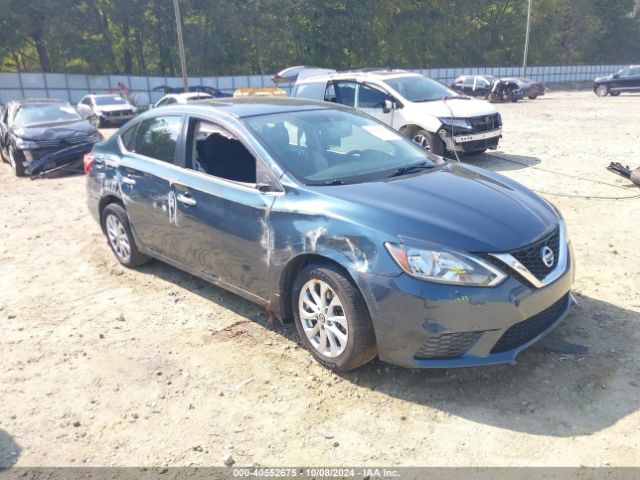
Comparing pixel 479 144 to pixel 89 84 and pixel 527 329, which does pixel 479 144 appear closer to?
pixel 527 329

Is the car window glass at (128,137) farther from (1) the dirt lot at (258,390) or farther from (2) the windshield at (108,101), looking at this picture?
(2) the windshield at (108,101)

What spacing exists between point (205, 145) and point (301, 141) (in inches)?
33.9

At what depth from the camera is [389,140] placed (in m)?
4.64

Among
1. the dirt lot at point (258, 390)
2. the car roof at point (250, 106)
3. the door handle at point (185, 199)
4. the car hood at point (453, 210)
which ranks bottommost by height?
the dirt lot at point (258, 390)

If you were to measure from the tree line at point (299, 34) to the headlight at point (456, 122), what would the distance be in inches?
1454

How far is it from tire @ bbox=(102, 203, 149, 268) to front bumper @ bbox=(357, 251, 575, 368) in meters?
3.13

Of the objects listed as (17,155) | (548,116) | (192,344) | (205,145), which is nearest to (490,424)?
(192,344)

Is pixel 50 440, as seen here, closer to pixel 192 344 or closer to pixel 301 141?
pixel 192 344

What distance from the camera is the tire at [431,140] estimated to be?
9.81 m

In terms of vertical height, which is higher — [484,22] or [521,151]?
[484,22]

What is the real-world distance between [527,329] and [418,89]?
27.2 feet

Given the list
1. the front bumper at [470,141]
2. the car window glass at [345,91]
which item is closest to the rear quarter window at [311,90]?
the car window glass at [345,91]

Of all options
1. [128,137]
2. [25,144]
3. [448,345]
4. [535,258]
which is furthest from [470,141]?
[25,144]

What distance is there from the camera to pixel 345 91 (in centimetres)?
1094
